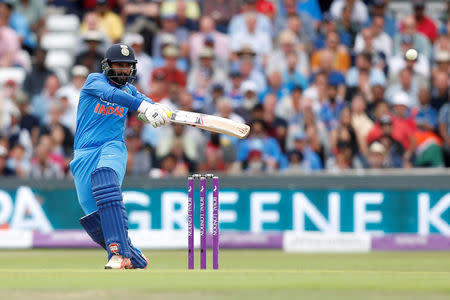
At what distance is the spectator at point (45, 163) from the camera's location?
14258mm

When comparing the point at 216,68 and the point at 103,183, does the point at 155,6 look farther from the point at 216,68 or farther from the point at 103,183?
the point at 103,183

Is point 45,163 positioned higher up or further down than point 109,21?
further down

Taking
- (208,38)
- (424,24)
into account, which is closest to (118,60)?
(208,38)

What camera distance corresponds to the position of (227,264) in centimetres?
1041

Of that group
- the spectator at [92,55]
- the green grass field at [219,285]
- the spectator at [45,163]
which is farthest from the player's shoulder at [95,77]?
the spectator at [92,55]

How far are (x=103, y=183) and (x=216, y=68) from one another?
8193mm

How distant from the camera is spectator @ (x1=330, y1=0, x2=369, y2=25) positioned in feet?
54.3

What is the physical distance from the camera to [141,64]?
15.9m

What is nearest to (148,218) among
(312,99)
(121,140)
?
(312,99)

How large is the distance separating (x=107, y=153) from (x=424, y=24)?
972cm

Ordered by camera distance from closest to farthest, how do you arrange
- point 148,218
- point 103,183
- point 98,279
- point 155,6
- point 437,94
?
1. point 98,279
2. point 103,183
3. point 148,218
4. point 437,94
5. point 155,6

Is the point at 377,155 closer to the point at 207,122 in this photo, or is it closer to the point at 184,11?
the point at 184,11

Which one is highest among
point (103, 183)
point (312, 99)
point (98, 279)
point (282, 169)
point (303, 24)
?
point (303, 24)

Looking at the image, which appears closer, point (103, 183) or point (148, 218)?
point (103, 183)
